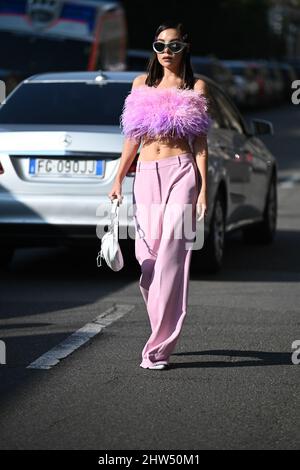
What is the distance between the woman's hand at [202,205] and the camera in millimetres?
7484

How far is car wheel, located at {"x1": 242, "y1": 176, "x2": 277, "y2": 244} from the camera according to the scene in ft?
45.3

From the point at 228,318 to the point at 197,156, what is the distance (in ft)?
6.44

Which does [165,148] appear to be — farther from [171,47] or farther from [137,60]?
[137,60]

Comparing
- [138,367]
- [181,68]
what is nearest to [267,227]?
[181,68]

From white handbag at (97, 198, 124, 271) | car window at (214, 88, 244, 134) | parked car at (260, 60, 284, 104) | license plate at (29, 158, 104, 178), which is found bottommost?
parked car at (260, 60, 284, 104)

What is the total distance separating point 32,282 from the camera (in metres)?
11.1

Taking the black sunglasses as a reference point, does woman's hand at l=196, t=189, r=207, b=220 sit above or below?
below

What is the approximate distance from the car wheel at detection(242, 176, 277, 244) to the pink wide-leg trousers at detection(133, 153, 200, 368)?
20.1ft

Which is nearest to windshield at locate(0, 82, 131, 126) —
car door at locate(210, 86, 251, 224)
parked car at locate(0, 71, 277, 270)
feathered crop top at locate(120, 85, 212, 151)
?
parked car at locate(0, 71, 277, 270)

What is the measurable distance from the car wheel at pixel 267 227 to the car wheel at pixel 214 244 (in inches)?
81.0

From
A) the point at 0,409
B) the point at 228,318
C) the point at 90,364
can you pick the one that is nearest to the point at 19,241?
the point at 228,318

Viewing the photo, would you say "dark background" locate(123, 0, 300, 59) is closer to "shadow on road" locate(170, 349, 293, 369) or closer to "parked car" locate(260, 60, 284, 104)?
"parked car" locate(260, 60, 284, 104)

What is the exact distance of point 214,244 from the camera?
37.3ft

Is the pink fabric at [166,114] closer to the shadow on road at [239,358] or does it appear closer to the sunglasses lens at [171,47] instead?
the sunglasses lens at [171,47]
